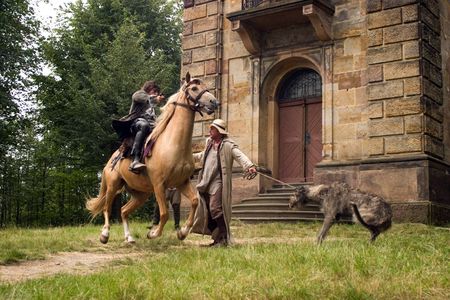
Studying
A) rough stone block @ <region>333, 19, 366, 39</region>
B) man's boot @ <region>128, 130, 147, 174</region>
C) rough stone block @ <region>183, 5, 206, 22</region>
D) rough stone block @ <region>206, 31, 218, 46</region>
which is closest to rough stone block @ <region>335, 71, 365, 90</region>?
rough stone block @ <region>333, 19, 366, 39</region>

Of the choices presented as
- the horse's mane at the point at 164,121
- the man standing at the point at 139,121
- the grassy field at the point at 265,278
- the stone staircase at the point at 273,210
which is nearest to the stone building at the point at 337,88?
the stone staircase at the point at 273,210

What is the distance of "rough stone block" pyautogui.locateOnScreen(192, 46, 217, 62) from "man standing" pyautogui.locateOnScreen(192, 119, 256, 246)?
936 cm

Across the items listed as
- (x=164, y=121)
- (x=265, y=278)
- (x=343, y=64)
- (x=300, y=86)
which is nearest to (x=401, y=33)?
(x=343, y=64)

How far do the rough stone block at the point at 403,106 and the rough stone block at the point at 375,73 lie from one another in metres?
0.71

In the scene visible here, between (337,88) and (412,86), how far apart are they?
2.24m

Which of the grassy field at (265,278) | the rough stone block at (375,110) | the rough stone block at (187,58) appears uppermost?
the rough stone block at (187,58)

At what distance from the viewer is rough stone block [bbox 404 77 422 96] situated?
1435 centimetres

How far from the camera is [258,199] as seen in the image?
16.5m

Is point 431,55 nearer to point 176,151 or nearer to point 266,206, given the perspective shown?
point 266,206

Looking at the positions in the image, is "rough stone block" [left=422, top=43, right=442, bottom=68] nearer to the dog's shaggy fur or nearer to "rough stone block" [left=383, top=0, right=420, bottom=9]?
"rough stone block" [left=383, top=0, right=420, bottom=9]

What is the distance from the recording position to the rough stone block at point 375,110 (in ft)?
48.6

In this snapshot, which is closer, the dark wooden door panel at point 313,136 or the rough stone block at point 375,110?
the rough stone block at point 375,110

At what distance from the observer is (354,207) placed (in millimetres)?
8227

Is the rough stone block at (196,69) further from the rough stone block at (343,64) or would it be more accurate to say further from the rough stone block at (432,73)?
the rough stone block at (432,73)
